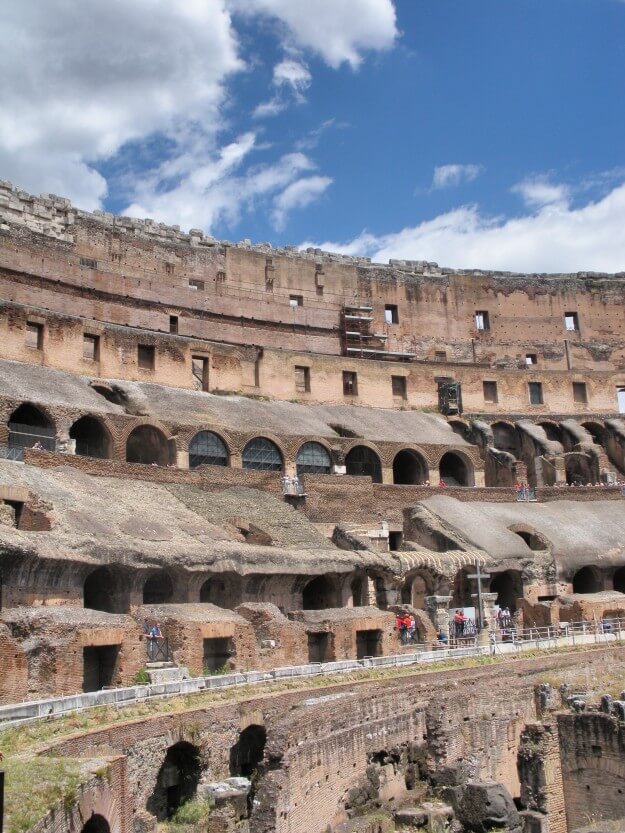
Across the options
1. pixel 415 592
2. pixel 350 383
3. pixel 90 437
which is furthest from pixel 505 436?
pixel 90 437

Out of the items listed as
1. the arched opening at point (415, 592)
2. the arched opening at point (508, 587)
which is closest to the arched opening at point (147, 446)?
the arched opening at point (415, 592)

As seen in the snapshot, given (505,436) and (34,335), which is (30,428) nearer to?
(34,335)

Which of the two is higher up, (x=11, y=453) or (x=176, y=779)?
(x=11, y=453)

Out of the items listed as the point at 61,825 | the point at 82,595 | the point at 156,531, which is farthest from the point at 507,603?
the point at 61,825

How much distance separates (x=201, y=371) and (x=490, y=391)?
18.1 meters

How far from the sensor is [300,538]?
29.7 metres

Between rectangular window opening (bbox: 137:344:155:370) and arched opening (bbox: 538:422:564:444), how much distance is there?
22.8 m

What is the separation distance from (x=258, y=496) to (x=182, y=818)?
20045 mm

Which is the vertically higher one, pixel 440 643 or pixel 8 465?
pixel 8 465

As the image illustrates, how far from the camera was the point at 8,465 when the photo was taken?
25.4 meters

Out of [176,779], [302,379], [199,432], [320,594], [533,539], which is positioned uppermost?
[302,379]

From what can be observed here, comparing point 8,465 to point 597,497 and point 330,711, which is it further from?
point 597,497

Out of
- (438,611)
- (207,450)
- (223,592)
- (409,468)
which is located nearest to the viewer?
(223,592)

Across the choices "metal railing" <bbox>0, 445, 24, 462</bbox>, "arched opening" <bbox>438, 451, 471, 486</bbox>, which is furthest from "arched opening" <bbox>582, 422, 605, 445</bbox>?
"metal railing" <bbox>0, 445, 24, 462</bbox>
